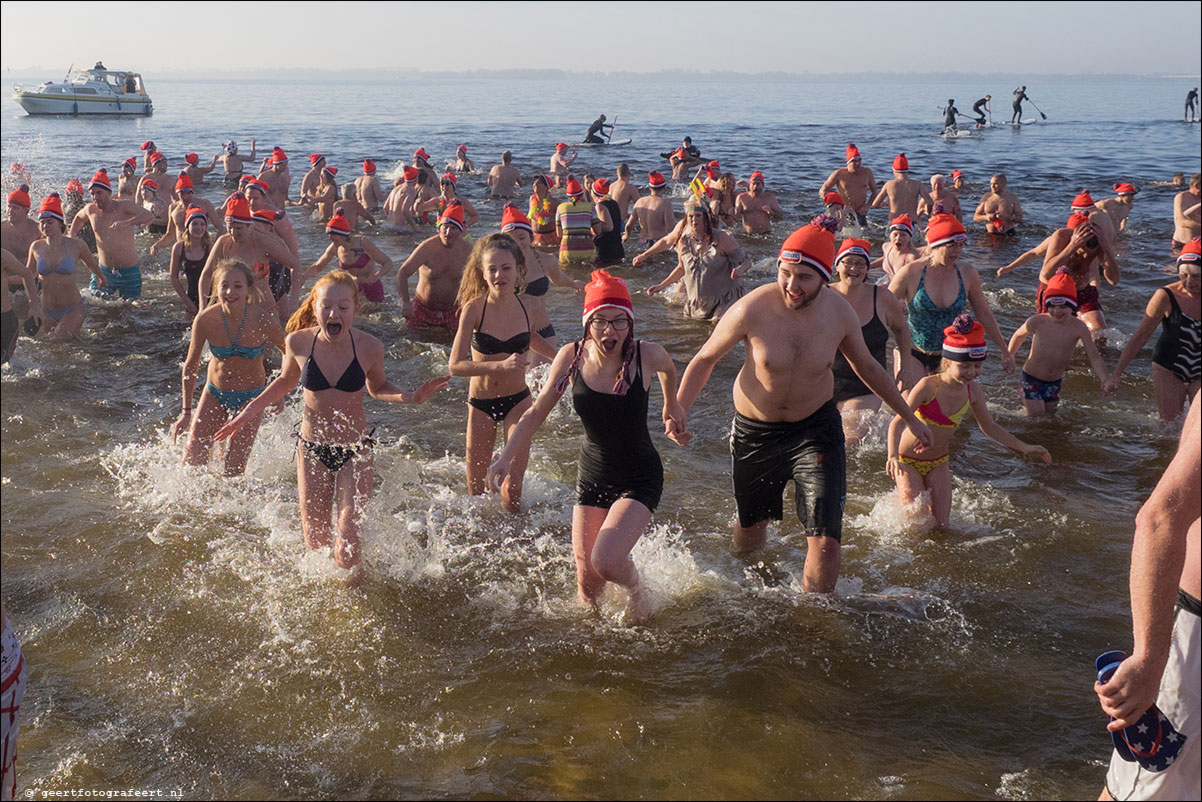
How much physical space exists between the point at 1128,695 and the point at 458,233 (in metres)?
8.53

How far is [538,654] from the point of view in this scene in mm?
5348

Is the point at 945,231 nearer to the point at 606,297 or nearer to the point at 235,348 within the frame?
the point at 606,297

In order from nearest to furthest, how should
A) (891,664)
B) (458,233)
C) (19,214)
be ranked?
(891,664) < (458,233) < (19,214)

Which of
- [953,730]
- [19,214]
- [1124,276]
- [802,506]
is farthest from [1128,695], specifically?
[1124,276]

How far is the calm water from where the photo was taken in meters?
4.50

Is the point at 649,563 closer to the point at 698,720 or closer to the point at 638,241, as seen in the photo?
the point at 698,720

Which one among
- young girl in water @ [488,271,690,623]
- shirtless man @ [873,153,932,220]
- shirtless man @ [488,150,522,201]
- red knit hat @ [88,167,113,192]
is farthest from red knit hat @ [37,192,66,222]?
shirtless man @ [488,150,522,201]

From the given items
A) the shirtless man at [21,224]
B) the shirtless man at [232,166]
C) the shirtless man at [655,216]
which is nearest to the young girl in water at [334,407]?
the shirtless man at [21,224]

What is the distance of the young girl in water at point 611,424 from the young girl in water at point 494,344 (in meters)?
1.09

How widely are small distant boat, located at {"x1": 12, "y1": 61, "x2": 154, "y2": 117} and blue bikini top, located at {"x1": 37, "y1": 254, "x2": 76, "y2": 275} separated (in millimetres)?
50687

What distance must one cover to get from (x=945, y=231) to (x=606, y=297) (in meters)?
4.03

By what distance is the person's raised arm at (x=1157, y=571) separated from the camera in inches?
99.7

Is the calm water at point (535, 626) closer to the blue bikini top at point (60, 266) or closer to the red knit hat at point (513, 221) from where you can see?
the blue bikini top at point (60, 266)

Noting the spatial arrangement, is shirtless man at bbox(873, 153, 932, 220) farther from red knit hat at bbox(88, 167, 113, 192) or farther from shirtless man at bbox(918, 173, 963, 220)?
red knit hat at bbox(88, 167, 113, 192)
